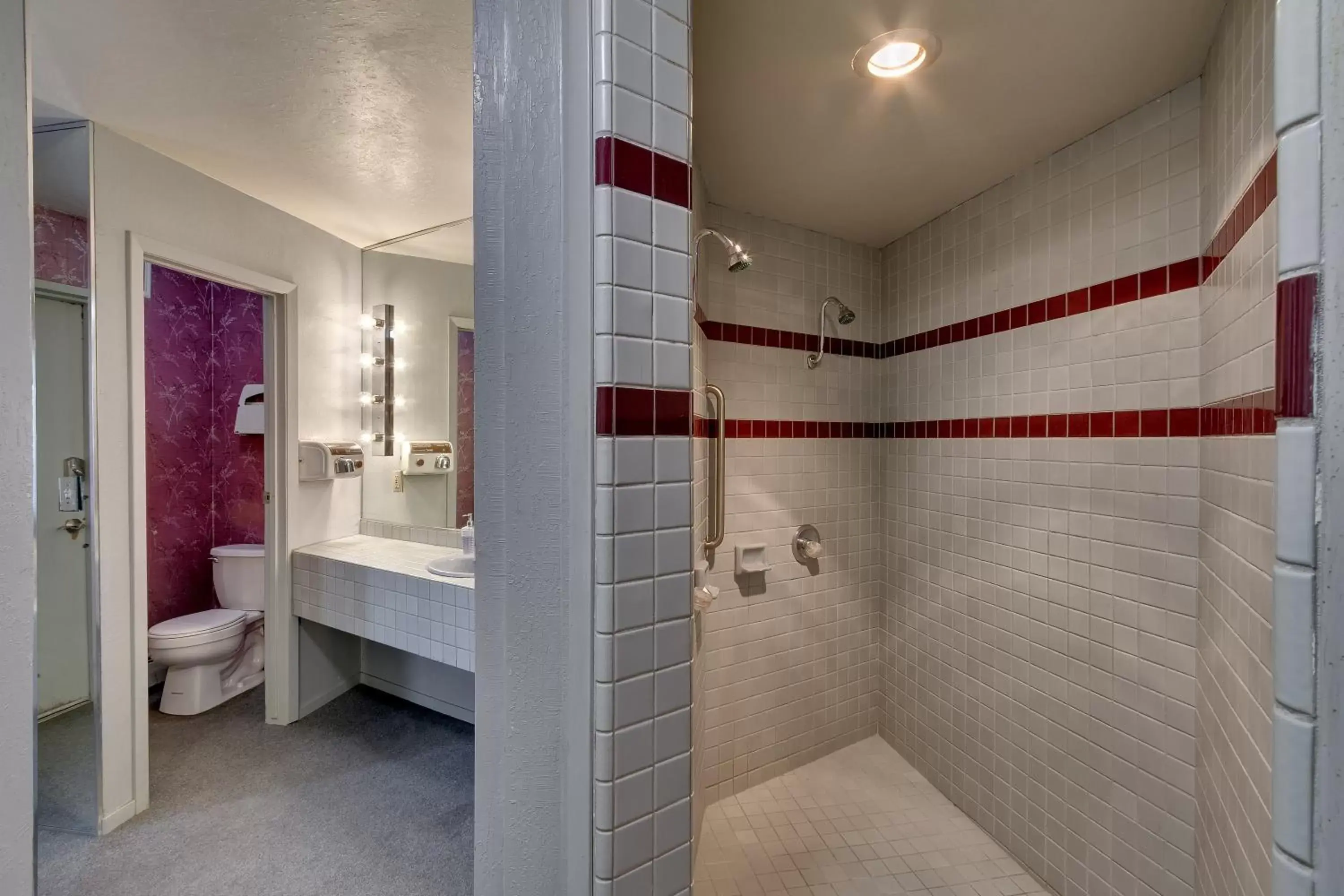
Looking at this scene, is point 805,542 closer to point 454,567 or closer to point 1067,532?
point 1067,532

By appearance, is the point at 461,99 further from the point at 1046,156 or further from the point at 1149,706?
the point at 1149,706

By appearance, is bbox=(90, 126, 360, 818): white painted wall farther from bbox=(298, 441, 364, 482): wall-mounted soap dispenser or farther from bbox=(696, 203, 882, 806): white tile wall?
bbox=(696, 203, 882, 806): white tile wall

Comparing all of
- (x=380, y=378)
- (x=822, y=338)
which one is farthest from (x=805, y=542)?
(x=380, y=378)

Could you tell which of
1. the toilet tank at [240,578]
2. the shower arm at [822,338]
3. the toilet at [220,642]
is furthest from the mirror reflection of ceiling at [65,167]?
the shower arm at [822,338]

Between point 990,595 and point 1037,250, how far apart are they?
1.17m

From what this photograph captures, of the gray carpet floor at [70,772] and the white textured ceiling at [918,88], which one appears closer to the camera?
the white textured ceiling at [918,88]

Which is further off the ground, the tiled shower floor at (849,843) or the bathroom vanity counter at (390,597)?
the bathroom vanity counter at (390,597)

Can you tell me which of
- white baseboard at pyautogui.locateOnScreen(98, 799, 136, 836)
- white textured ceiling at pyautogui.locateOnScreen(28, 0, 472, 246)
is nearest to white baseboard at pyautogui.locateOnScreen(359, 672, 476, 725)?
white baseboard at pyautogui.locateOnScreen(98, 799, 136, 836)

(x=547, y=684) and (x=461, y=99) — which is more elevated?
(x=461, y=99)

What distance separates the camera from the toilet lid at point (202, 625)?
8.02ft

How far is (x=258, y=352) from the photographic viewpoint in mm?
3256

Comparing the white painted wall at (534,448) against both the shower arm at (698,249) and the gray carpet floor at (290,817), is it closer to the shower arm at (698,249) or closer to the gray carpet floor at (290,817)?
the shower arm at (698,249)

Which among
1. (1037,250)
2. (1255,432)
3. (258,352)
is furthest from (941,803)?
(258,352)

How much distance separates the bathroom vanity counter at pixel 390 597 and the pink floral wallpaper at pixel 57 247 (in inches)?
52.2
